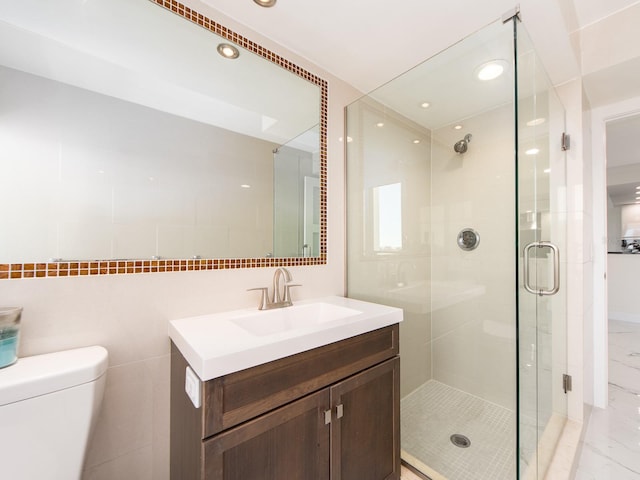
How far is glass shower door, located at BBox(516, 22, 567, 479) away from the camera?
118 centimetres

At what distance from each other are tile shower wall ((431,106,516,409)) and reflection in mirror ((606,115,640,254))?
1232 millimetres

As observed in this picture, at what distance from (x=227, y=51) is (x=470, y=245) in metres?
1.77

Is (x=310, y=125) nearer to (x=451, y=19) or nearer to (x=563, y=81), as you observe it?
(x=451, y=19)

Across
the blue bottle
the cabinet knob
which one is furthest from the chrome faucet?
the blue bottle

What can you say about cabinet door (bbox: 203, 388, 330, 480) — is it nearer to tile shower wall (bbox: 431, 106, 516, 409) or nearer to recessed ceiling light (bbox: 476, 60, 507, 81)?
tile shower wall (bbox: 431, 106, 516, 409)

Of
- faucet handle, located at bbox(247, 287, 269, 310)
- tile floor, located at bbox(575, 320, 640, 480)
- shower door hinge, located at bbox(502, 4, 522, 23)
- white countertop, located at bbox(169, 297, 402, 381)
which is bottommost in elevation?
tile floor, located at bbox(575, 320, 640, 480)

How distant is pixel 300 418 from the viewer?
35.7 inches

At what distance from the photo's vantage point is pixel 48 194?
0.93 m

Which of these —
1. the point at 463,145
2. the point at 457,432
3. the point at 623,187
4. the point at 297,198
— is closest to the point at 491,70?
the point at 463,145

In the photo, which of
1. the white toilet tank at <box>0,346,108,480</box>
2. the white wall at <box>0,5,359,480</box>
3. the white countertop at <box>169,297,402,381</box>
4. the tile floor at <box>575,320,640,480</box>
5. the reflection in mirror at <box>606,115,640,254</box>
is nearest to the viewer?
the white toilet tank at <box>0,346,108,480</box>

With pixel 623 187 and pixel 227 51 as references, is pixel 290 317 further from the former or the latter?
pixel 623 187

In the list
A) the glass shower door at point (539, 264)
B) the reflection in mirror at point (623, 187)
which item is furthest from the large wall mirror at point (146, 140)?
the reflection in mirror at point (623, 187)

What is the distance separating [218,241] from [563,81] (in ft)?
7.87

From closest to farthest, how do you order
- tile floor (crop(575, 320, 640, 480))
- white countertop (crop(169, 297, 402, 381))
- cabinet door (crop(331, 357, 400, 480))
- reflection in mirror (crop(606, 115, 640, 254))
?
white countertop (crop(169, 297, 402, 381))
cabinet door (crop(331, 357, 400, 480))
tile floor (crop(575, 320, 640, 480))
reflection in mirror (crop(606, 115, 640, 254))
